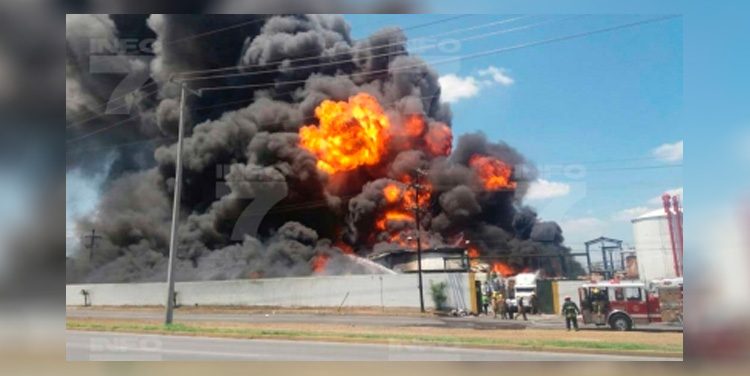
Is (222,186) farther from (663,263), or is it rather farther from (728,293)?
(728,293)

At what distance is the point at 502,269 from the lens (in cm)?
686

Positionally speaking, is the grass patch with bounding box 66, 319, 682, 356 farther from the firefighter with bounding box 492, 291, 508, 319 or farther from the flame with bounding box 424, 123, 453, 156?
the flame with bounding box 424, 123, 453, 156

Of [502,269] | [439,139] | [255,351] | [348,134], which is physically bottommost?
[255,351]

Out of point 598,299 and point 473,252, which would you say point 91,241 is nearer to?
point 473,252

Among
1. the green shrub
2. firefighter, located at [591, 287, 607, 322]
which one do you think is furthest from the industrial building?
the green shrub

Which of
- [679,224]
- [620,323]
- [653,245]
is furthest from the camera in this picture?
[620,323]

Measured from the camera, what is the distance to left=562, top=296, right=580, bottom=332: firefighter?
6.87 meters

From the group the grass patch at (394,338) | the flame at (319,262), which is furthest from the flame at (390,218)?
the grass patch at (394,338)

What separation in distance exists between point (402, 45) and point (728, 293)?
4021mm

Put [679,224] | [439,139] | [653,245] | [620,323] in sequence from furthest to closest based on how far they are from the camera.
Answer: [620,323]
[439,139]
[653,245]
[679,224]

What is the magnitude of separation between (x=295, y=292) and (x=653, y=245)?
3.74 meters

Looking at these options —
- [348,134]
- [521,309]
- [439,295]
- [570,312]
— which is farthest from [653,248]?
[348,134]

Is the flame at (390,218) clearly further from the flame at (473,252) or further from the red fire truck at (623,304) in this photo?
the red fire truck at (623,304)

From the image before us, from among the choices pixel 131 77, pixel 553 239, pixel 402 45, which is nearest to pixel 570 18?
pixel 402 45
